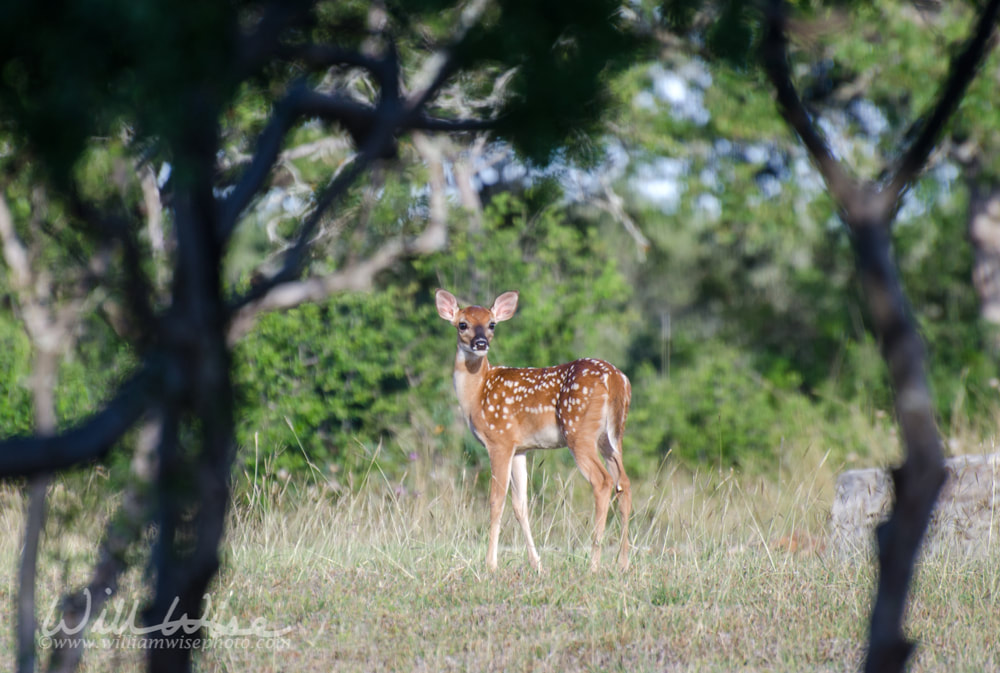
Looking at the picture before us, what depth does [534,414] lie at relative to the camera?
18.9 ft

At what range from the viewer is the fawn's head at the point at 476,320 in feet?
18.8

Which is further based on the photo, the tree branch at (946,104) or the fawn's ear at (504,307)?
the fawn's ear at (504,307)

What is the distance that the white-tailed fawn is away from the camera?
5.59 meters

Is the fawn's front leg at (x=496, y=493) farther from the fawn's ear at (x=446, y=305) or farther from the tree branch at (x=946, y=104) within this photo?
the tree branch at (x=946, y=104)

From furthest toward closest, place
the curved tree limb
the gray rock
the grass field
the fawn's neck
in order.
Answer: the fawn's neck → the gray rock → the grass field → the curved tree limb

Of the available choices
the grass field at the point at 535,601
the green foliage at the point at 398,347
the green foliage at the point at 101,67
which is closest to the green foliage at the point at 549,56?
the green foliage at the point at 101,67

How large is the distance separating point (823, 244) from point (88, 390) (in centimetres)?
990

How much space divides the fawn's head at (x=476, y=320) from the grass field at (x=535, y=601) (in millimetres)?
1028

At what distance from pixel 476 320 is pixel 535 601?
1728 mm

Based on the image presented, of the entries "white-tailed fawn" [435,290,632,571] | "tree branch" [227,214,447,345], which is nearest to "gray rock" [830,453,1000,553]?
"white-tailed fawn" [435,290,632,571]

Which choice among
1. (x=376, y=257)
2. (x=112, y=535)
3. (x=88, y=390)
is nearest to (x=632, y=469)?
(x=376, y=257)

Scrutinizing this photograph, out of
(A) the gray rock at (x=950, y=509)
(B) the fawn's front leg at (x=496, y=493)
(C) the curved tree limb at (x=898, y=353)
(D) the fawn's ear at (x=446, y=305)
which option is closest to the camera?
(C) the curved tree limb at (x=898, y=353)

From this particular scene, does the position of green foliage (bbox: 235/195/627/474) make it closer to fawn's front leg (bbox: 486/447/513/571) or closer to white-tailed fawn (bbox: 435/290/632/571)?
white-tailed fawn (bbox: 435/290/632/571)

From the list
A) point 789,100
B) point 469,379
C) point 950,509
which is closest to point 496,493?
point 469,379
